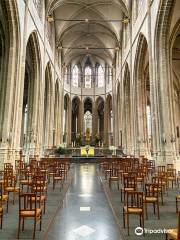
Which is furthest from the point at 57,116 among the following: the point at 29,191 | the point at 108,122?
the point at 29,191

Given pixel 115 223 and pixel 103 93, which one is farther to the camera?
pixel 103 93

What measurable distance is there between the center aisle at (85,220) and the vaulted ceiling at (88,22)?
2353 centimetres

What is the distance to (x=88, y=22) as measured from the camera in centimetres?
3150

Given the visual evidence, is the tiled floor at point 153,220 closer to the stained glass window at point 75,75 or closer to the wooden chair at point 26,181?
the wooden chair at point 26,181

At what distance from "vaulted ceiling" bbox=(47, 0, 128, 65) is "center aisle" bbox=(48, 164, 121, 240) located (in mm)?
23531

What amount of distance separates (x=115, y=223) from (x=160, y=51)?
14.3 metres

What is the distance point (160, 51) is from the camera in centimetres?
1678

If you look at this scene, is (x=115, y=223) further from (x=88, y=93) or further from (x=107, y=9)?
(x=88, y=93)

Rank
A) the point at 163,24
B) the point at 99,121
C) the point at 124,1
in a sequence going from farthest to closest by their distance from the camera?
the point at 99,121 < the point at 124,1 < the point at 163,24

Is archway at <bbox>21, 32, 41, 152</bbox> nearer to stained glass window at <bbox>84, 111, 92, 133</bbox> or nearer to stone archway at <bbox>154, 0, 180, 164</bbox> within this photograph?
stone archway at <bbox>154, 0, 180, 164</bbox>

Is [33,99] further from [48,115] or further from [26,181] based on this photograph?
[26,181]

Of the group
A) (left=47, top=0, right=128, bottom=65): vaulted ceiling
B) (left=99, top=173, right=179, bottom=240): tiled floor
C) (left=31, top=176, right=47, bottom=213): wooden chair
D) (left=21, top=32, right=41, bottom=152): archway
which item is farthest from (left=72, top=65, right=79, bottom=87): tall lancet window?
(left=99, top=173, right=179, bottom=240): tiled floor

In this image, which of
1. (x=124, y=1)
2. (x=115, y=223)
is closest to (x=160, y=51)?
(x=124, y=1)

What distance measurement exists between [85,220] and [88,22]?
30.4 m
